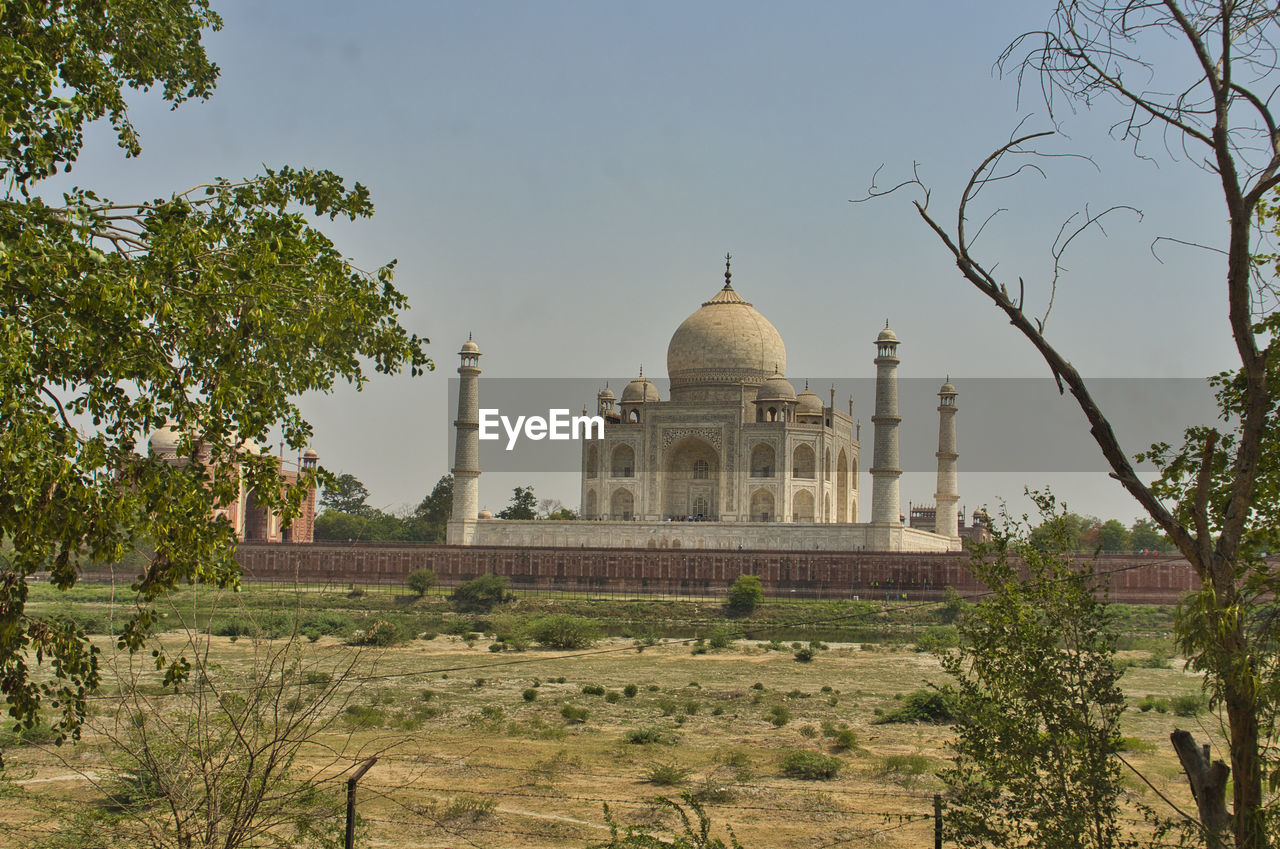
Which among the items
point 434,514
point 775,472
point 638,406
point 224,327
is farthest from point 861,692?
point 434,514

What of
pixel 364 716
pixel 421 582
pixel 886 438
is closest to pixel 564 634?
pixel 364 716

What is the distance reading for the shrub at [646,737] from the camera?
47.1 ft

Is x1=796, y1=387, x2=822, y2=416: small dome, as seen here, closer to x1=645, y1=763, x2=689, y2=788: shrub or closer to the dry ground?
the dry ground

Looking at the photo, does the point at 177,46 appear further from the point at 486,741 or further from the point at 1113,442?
the point at 486,741

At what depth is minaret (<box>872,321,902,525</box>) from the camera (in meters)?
37.7

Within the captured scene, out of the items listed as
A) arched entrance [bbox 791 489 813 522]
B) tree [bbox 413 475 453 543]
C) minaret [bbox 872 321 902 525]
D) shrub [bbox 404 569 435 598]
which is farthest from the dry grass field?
tree [bbox 413 475 453 543]

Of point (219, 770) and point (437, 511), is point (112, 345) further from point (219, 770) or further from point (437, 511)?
point (437, 511)

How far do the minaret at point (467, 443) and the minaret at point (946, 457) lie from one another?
15513 mm

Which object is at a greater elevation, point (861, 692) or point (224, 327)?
point (224, 327)

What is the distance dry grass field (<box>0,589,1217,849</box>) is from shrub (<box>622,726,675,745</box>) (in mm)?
49

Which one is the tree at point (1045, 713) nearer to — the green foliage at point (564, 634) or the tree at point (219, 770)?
the tree at point (219, 770)

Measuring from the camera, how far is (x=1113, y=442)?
18.6 ft

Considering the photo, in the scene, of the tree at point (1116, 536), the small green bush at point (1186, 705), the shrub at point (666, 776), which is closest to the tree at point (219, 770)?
the shrub at point (666, 776)

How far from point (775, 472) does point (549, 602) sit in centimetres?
1114
